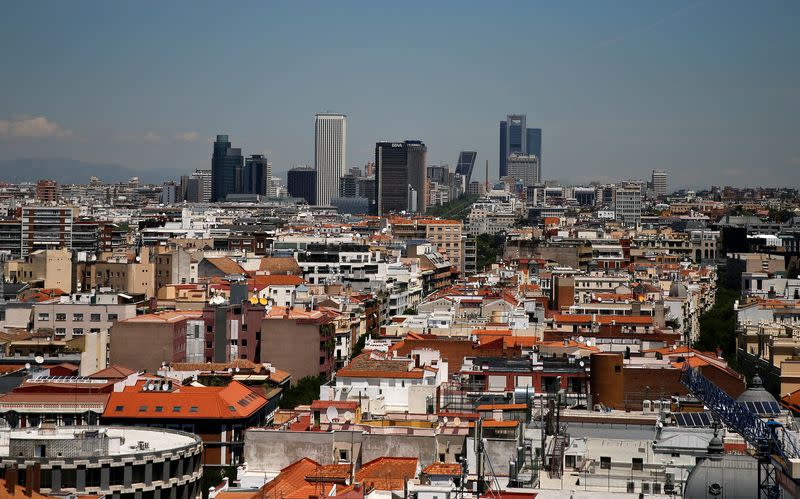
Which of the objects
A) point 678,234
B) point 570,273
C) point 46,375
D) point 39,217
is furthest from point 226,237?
point 46,375

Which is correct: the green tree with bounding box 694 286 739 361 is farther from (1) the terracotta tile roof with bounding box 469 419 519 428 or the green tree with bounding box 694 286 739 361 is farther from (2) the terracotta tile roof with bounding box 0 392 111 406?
(1) the terracotta tile roof with bounding box 469 419 519 428

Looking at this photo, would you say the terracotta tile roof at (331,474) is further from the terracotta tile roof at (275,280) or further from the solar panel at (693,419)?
the terracotta tile roof at (275,280)

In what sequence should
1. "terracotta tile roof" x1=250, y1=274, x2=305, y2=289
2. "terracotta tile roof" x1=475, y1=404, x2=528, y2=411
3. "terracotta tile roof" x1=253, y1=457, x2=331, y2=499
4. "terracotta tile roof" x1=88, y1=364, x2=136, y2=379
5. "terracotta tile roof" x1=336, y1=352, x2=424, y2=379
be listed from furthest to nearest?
"terracotta tile roof" x1=250, y1=274, x2=305, y2=289 < "terracotta tile roof" x1=88, y1=364, x2=136, y2=379 < "terracotta tile roof" x1=336, y1=352, x2=424, y2=379 < "terracotta tile roof" x1=475, y1=404, x2=528, y2=411 < "terracotta tile roof" x1=253, y1=457, x2=331, y2=499

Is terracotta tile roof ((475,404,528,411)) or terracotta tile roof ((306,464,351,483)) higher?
terracotta tile roof ((475,404,528,411))

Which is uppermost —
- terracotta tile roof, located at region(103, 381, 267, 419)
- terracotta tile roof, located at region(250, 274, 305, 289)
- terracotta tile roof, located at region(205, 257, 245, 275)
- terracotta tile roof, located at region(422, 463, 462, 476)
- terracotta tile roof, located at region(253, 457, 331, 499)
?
terracotta tile roof, located at region(205, 257, 245, 275)

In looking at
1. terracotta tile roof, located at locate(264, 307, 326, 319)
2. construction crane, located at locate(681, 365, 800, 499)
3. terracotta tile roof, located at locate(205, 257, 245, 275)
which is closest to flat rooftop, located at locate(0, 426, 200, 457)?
construction crane, located at locate(681, 365, 800, 499)

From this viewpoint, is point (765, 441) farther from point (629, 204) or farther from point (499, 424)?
point (629, 204)

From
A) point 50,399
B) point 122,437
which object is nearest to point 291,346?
point 50,399
